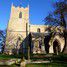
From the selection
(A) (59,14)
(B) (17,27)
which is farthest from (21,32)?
(A) (59,14)

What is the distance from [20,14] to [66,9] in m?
45.1

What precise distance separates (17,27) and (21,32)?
2858 millimetres

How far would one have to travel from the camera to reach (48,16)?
1570 inches

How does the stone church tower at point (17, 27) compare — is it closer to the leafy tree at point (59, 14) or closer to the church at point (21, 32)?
the church at point (21, 32)

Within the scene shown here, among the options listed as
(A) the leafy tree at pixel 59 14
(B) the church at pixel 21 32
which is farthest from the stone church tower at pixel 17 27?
(A) the leafy tree at pixel 59 14

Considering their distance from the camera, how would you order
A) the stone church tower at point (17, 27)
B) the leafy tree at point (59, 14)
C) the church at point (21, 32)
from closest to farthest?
1. the leafy tree at point (59, 14)
2. the church at point (21, 32)
3. the stone church tower at point (17, 27)

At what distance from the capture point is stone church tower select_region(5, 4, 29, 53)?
73.8 meters

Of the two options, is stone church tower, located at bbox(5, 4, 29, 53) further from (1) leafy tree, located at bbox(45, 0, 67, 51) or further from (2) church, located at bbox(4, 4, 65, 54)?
(1) leafy tree, located at bbox(45, 0, 67, 51)

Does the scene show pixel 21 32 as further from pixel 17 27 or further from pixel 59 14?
pixel 59 14

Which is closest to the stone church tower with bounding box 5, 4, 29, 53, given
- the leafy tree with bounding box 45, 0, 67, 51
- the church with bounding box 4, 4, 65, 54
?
the church with bounding box 4, 4, 65, 54

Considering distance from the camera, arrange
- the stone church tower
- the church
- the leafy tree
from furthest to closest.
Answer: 1. the stone church tower
2. the church
3. the leafy tree

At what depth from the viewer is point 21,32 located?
7719cm

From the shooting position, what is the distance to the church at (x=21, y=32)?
6662cm

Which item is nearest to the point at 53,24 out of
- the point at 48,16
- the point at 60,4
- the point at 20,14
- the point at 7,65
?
the point at 48,16
